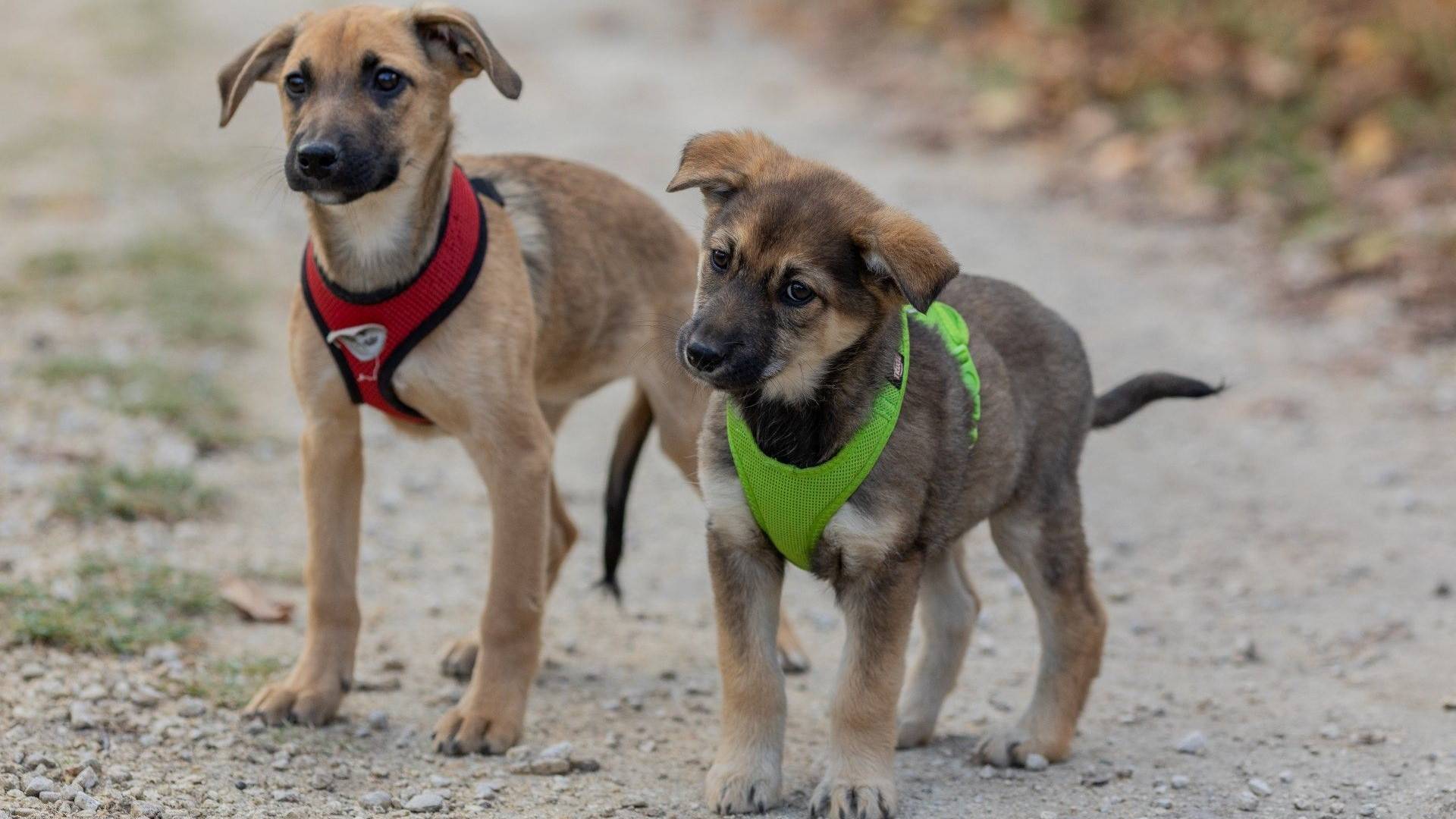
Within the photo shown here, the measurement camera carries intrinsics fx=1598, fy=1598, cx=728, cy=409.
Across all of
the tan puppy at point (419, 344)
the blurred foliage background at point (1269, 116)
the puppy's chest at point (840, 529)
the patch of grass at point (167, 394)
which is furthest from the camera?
the blurred foliage background at point (1269, 116)

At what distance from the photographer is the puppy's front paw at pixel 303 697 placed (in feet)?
16.8

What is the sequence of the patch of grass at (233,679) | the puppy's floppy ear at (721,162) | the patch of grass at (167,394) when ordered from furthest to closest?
the patch of grass at (167,394) < the patch of grass at (233,679) < the puppy's floppy ear at (721,162)

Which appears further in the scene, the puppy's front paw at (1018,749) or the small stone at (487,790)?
the puppy's front paw at (1018,749)

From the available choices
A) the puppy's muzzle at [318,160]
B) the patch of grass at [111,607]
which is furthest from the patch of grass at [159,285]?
the puppy's muzzle at [318,160]

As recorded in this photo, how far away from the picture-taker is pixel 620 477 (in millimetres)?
5957

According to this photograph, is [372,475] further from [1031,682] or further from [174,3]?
[174,3]

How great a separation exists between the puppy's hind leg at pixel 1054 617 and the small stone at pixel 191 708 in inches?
97.7

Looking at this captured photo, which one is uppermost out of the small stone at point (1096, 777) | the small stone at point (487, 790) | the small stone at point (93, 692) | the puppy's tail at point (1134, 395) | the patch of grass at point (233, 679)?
the puppy's tail at point (1134, 395)

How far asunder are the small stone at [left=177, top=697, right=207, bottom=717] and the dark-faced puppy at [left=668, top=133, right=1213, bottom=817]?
5.58 feet

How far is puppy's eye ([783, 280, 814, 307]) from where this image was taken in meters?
4.24

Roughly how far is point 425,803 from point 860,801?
1.24 metres

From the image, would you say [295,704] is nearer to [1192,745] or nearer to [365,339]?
[365,339]

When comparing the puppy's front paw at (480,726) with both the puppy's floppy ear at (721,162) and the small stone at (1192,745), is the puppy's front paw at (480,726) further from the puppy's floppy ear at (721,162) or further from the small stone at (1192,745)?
the small stone at (1192,745)

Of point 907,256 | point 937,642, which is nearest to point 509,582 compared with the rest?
point 937,642
